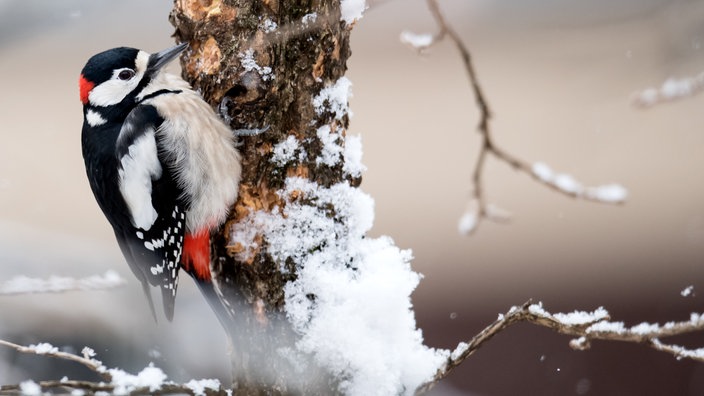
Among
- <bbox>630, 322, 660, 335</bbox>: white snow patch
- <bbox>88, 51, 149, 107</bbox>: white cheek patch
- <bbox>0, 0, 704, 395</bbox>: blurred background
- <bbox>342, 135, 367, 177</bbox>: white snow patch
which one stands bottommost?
<bbox>630, 322, 660, 335</bbox>: white snow patch

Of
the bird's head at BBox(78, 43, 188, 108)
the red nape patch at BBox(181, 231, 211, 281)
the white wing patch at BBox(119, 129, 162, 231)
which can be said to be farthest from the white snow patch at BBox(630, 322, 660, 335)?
the bird's head at BBox(78, 43, 188, 108)

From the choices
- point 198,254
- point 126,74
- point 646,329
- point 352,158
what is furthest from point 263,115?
point 646,329

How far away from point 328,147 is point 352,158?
60 millimetres

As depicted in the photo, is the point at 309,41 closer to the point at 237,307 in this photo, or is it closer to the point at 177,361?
the point at 237,307

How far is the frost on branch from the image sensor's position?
1654 millimetres

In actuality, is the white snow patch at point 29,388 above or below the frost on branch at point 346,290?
below

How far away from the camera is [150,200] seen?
7.24 ft

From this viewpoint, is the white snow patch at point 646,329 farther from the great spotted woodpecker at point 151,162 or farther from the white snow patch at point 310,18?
the great spotted woodpecker at point 151,162

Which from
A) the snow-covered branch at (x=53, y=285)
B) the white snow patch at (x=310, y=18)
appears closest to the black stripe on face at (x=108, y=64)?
the white snow patch at (x=310, y=18)

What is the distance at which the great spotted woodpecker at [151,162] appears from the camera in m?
2.15

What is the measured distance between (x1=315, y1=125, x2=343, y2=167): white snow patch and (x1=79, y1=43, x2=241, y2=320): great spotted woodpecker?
362 mm

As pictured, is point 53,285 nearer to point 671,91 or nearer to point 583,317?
point 583,317

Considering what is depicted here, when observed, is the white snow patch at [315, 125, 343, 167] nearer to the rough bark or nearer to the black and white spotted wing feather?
Result: the rough bark

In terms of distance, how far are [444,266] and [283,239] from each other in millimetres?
2624
